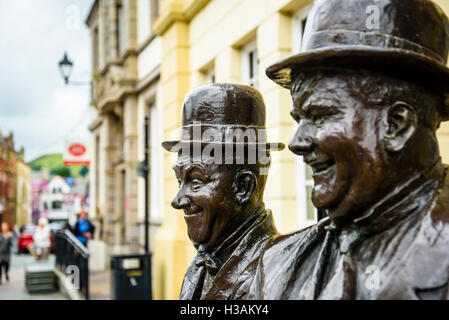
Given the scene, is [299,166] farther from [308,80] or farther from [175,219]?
[308,80]

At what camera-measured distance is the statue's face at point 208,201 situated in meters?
2.31

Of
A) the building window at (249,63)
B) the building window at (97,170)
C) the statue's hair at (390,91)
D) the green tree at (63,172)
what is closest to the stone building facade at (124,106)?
the building window at (97,170)

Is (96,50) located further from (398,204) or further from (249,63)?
(398,204)

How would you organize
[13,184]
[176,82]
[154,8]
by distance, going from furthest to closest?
[13,184], [154,8], [176,82]

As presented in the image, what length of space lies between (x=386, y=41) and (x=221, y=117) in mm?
1048

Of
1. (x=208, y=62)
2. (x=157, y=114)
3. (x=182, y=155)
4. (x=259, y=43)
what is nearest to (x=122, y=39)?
(x=157, y=114)

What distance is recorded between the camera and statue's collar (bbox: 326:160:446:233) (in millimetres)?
1455

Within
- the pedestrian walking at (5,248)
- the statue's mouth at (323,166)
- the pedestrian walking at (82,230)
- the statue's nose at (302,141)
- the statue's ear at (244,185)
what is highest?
the statue's nose at (302,141)

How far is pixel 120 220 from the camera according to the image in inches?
642

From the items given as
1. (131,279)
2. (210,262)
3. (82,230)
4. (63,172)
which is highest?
(63,172)

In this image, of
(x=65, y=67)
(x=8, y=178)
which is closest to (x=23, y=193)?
(x=8, y=178)

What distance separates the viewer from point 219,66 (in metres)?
7.66

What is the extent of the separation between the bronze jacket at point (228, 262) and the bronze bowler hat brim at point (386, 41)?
0.99 metres

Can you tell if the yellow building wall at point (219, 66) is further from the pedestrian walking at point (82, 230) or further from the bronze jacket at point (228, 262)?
the pedestrian walking at point (82, 230)
